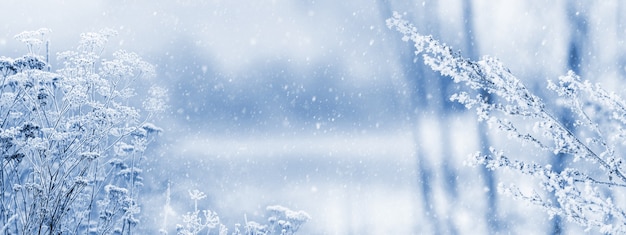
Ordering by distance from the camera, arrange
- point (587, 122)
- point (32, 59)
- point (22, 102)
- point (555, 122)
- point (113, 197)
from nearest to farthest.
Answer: point (555, 122) → point (587, 122) → point (32, 59) → point (22, 102) → point (113, 197)

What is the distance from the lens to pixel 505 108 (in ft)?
10.9

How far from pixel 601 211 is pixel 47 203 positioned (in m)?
6.51

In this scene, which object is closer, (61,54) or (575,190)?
(575,190)

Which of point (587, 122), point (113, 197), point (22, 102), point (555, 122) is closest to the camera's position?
point (555, 122)

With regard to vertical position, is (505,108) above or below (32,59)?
below

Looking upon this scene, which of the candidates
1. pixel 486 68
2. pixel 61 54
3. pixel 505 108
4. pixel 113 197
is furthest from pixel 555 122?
pixel 113 197

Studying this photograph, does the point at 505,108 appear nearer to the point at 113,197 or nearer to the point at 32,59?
the point at 32,59

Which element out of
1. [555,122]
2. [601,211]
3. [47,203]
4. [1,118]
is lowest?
[601,211]

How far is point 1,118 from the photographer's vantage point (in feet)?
22.9

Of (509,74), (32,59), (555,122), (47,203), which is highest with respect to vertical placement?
(32,59)

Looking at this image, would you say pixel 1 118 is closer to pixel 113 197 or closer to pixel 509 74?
pixel 113 197

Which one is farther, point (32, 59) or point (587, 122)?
point (32, 59)

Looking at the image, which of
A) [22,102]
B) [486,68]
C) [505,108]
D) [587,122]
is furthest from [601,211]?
[22,102]

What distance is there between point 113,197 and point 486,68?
26.6 ft
